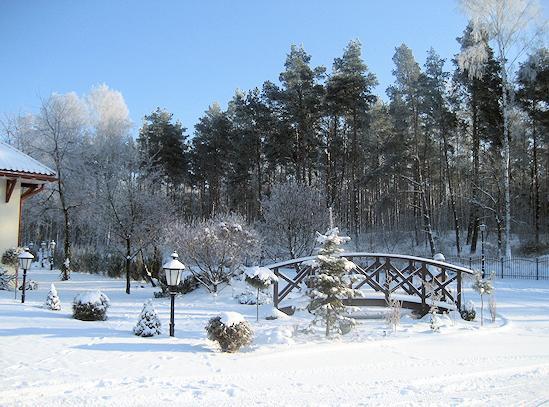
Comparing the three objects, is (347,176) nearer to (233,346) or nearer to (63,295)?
(63,295)

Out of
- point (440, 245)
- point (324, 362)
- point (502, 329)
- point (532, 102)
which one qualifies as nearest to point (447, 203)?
point (440, 245)

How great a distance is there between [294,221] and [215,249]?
4841 millimetres

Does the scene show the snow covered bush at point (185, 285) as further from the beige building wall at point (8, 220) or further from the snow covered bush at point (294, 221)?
the beige building wall at point (8, 220)

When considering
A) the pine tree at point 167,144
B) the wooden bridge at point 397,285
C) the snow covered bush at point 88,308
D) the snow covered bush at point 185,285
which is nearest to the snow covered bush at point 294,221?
the snow covered bush at point 185,285

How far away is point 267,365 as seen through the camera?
6.82 metres

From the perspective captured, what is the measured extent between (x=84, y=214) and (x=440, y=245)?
881 inches

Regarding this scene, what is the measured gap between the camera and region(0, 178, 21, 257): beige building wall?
48.0 feet

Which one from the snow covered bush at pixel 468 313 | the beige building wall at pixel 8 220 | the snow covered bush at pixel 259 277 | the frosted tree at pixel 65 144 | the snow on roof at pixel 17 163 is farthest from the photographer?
the frosted tree at pixel 65 144

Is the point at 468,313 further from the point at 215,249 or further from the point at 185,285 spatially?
the point at 185,285

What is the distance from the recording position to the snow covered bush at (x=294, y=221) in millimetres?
19891

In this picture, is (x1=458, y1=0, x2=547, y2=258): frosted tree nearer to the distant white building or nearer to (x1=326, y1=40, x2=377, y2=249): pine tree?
(x1=326, y1=40, x2=377, y2=249): pine tree

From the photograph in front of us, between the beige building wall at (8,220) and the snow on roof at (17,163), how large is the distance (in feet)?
2.03

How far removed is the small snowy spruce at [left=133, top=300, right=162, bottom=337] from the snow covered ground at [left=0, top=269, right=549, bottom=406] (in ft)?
0.75

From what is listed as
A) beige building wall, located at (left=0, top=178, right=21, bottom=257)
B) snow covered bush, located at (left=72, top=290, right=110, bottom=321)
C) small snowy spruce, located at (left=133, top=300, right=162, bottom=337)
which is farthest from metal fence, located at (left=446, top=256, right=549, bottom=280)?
beige building wall, located at (left=0, top=178, right=21, bottom=257)
